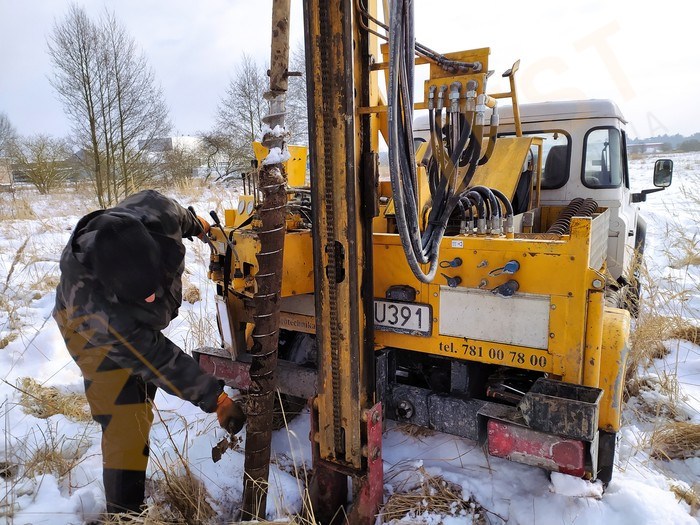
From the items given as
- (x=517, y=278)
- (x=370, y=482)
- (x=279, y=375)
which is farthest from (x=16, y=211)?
(x=517, y=278)

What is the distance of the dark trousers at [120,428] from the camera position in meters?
2.39

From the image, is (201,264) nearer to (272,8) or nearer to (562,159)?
(562,159)

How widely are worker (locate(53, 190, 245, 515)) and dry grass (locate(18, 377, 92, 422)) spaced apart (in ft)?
3.27

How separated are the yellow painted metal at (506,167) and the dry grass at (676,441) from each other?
1.71m

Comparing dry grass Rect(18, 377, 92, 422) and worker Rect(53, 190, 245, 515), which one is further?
dry grass Rect(18, 377, 92, 422)

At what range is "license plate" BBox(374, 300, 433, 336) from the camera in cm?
232

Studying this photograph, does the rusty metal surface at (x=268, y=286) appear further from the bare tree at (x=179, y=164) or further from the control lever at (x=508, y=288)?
the bare tree at (x=179, y=164)

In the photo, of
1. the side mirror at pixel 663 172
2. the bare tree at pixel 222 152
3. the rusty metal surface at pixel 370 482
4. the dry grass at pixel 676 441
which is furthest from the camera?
the bare tree at pixel 222 152

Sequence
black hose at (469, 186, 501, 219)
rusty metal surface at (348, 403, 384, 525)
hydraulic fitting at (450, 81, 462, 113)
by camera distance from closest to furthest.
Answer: hydraulic fitting at (450, 81, 462, 113) → rusty metal surface at (348, 403, 384, 525) → black hose at (469, 186, 501, 219)

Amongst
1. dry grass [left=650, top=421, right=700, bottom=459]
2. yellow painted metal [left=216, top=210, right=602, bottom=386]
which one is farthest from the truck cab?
yellow painted metal [left=216, top=210, right=602, bottom=386]

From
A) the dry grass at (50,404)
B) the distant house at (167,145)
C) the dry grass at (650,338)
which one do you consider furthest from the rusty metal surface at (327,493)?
the distant house at (167,145)

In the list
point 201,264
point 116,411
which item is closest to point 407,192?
A: point 116,411

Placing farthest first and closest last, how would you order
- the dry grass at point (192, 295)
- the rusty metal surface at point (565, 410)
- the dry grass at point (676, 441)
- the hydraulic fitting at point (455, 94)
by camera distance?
1. the dry grass at point (192, 295)
2. the dry grass at point (676, 441)
3. the hydraulic fitting at point (455, 94)
4. the rusty metal surface at point (565, 410)

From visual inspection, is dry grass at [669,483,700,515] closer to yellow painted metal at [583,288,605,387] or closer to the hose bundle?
yellow painted metal at [583,288,605,387]
